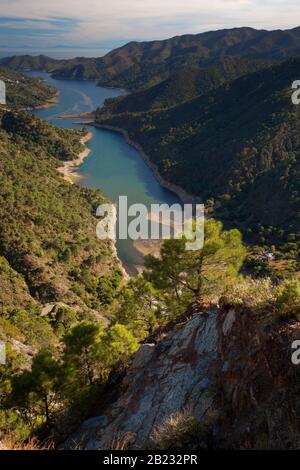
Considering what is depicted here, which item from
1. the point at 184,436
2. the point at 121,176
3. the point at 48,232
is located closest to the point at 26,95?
the point at 121,176

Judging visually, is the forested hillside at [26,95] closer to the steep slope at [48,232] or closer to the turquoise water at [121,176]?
the turquoise water at [121,176]

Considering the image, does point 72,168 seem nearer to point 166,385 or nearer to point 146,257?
point 146,257

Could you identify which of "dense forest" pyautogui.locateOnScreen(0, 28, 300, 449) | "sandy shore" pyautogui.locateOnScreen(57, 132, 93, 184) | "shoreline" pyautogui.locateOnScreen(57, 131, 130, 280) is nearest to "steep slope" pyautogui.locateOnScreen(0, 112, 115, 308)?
"dense forest" pyautogui.locateOnScreen(0, 28, 300, 449)

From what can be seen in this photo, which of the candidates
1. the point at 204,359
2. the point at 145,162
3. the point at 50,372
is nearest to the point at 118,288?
the point at 50,372

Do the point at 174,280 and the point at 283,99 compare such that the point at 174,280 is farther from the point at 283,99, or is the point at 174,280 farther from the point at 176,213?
the point at 283,99

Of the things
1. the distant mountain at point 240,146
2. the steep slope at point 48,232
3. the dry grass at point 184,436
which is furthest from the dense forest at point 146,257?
the distant mountain at point 240,146
